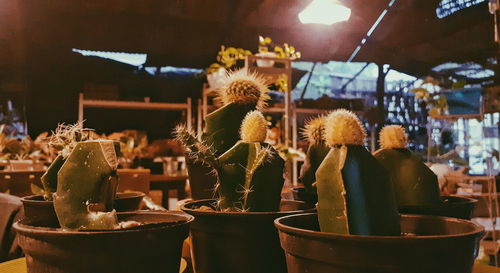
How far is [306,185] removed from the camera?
0.73 metres

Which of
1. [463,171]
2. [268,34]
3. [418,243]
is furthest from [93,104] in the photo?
[418,243]

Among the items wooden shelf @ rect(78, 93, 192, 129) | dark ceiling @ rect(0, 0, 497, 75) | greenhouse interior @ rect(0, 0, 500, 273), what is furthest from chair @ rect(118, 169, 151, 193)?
dark ceiling @ rect(0, 0, 497, 75)

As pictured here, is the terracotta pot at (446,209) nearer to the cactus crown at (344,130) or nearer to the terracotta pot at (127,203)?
the cactus crown at (344,130)

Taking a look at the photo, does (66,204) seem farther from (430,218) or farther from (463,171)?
(463,171)

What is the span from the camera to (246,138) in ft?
2.01

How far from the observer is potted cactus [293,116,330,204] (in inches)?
28.4

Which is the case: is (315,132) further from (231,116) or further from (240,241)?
(240,241)

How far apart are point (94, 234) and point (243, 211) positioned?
0.71 ft

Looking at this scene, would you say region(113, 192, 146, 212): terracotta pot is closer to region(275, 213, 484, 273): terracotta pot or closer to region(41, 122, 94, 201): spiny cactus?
region(41, 122, 94, 201): spiny cactus

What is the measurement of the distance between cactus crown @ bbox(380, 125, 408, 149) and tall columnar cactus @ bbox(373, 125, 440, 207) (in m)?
0.01

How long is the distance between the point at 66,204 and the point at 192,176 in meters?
0.44

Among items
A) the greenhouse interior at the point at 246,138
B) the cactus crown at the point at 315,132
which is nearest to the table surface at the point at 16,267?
the greenhouse interior at the point at 246,138

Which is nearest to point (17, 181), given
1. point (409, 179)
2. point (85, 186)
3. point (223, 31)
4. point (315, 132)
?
point (315, 132)

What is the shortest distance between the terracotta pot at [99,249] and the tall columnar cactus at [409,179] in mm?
336
